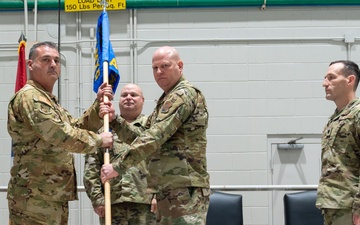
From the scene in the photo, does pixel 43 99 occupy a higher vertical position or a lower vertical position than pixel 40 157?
higher

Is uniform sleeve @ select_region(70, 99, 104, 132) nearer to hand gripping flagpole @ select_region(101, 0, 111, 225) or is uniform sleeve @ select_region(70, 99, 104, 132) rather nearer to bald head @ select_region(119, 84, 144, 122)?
hand gripping flagpole @ select_region(101, 0, 111, 225)

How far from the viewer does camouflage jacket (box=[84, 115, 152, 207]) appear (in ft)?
14.2

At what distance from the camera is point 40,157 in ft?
11.9

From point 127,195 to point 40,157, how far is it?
0.89 metres

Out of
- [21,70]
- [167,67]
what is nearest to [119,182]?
[167,67]

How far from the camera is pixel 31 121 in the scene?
354cm

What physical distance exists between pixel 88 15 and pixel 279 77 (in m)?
2.07

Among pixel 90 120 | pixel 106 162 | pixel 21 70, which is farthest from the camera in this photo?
pixel 21 70

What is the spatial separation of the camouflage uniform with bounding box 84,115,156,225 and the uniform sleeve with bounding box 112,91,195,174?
842 millimetres

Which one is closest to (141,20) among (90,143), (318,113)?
(318,113)

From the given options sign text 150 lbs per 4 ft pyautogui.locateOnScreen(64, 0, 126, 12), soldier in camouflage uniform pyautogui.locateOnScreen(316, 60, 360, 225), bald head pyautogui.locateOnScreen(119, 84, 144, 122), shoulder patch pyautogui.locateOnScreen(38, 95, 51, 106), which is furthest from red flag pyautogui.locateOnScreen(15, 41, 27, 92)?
soldier in camouflage uniform pyautogui.locateOnScreen(316, 60, 360, 225)

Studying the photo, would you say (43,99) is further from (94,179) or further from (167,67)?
(94,179)

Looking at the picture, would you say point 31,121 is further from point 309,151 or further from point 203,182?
point 309,151

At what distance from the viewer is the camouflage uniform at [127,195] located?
4.34 m
